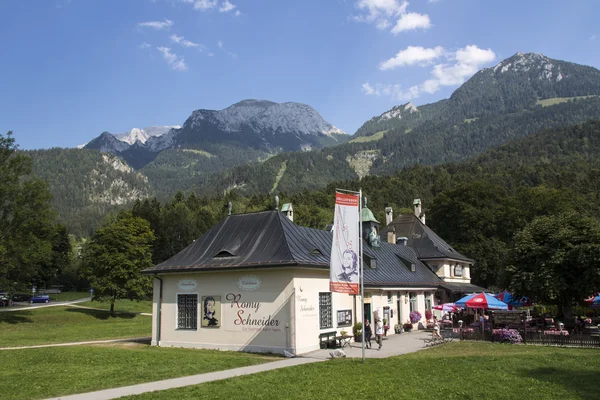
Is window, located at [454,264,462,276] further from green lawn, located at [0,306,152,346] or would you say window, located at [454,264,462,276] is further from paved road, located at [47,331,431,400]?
green lawn, located at [0,306,152,346]

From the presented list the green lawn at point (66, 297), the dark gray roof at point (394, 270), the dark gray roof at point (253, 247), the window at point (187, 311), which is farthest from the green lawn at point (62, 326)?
the green lawn at point (66, 297)

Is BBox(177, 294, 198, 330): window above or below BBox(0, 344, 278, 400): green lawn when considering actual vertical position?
above

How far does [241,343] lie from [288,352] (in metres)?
2.78

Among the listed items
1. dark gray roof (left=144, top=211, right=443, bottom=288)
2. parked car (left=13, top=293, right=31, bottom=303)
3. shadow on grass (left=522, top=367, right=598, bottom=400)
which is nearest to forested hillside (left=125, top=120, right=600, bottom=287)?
dark gray roof (left=144, top=211, right=443, bottom=288)

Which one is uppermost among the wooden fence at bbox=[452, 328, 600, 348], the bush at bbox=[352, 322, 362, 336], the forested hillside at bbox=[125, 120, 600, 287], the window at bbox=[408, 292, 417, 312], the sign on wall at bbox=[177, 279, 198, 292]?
the forested hillside at bbox=[125, 120, 600, 287]

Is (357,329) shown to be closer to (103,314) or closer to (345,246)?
(345,246)

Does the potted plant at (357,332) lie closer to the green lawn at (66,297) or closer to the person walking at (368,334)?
the person walking at (368,334)

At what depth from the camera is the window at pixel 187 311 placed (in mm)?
24688

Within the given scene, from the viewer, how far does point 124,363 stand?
17500 mm

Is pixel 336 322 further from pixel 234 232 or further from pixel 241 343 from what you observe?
pixel 234 232

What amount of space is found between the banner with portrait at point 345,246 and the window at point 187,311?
9359 mm

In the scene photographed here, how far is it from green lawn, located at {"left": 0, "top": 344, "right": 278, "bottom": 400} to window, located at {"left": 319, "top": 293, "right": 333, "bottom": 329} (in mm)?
4119

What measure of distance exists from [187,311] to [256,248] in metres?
4.86

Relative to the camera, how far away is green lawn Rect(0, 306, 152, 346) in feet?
99.9
